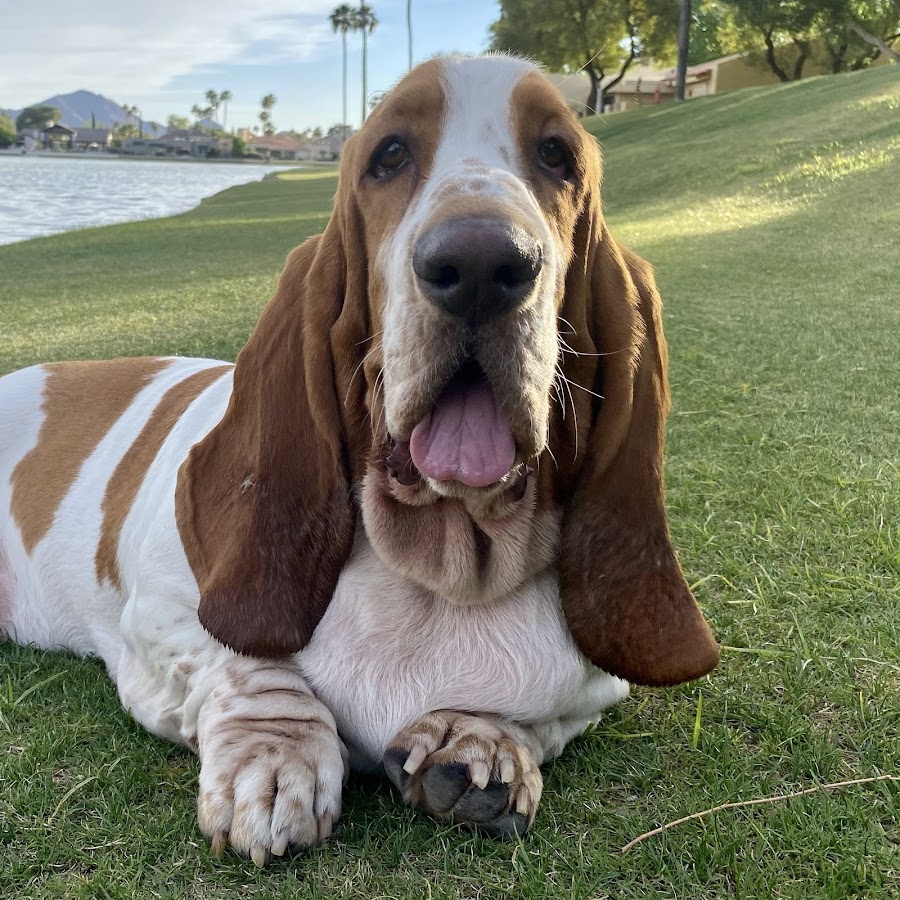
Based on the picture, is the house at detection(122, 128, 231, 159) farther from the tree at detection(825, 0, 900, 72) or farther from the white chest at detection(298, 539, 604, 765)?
the white chest at detection(298, 539, 604, 765)

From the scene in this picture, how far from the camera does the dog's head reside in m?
2.21

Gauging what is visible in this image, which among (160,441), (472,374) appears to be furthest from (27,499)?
(472,374)

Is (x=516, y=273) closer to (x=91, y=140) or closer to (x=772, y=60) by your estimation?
(x=772, y=60)

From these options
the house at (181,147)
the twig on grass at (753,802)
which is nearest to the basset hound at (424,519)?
the twig on grass at (753,802)

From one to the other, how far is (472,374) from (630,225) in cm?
1392

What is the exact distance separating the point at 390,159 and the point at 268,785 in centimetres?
139

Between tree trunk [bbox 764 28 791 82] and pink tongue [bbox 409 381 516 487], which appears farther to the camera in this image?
tree trunk [bbox 764 28 791 82]

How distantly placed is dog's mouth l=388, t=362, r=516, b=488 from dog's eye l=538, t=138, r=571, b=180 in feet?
2.09

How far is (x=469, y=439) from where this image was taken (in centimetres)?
199

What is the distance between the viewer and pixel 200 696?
2.24 metres

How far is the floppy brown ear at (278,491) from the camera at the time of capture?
2.23 metres

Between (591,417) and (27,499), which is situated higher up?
(591,417)

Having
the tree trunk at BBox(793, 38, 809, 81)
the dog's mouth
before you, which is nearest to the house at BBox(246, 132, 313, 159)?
the tree trunk at BBox(793, 38, 809, 81)

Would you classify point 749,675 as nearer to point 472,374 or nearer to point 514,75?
point 472,374
